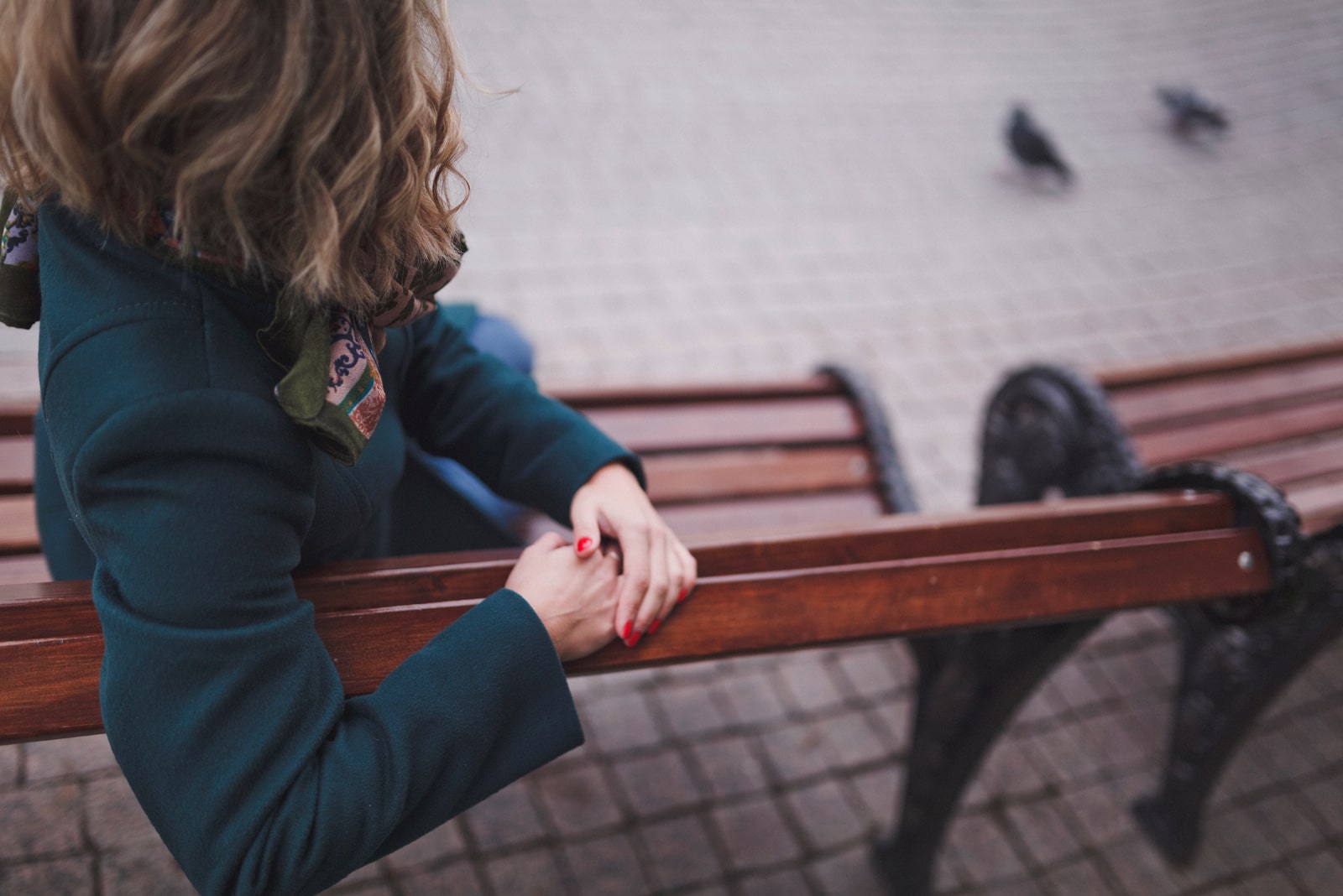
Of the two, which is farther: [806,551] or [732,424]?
[732,424]

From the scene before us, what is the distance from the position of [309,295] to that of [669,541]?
61cm

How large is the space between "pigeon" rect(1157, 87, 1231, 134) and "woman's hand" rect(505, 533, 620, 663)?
648 cm

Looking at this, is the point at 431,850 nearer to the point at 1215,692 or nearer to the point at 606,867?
the point at 606,867

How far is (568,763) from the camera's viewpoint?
2.55 meters

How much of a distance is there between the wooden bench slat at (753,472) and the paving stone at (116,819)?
4.47 ft

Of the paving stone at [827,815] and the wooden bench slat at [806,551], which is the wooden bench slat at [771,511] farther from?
the paving stone at [827,815]

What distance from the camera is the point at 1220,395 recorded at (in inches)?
111

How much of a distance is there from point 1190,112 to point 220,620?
695 centimetres

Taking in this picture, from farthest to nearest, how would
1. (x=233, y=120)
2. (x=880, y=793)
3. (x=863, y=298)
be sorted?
(x=863, y=298), (x=880, y=793), (x=233, y=120)

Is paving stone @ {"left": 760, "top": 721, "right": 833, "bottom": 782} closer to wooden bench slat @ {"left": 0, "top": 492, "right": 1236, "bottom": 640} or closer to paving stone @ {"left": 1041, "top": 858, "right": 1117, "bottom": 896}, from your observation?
paving stone @ {"left": 1041, "top": 858, "right": 1117, "bottom": 896}

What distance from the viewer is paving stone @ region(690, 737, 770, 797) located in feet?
8.43

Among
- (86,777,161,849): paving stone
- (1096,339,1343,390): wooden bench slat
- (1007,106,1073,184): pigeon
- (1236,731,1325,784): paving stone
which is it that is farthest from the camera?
(1007,106,1073,184): pigeon

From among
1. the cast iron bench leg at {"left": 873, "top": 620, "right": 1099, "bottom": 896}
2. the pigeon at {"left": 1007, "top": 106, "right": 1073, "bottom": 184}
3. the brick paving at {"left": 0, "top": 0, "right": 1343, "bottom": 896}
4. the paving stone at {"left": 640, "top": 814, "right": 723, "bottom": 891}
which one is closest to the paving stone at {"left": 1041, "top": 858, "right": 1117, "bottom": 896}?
the brick paving at {"left": 0, "top": 0, "right": 1343, "bottom": 896}

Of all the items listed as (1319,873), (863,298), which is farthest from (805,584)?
(863,298)
